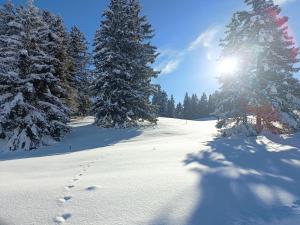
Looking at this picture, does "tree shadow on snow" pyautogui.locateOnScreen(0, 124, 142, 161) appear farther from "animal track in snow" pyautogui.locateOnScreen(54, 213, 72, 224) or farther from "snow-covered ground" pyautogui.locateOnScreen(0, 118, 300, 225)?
"animal track in snow" pyautogui.locateOnScreen(54, 213, 72, 224)

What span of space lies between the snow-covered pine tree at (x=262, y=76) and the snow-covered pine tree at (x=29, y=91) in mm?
12078

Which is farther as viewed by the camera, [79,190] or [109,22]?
[109,22]

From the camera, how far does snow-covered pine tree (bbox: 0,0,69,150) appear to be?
1953cm

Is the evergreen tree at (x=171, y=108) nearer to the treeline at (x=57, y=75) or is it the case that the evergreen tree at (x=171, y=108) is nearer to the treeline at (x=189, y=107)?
the treeline at (x=189, y=107)

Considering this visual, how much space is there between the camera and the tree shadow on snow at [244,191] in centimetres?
439

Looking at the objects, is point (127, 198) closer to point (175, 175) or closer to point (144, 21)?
point (175, 175)

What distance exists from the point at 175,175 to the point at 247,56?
50.6ft

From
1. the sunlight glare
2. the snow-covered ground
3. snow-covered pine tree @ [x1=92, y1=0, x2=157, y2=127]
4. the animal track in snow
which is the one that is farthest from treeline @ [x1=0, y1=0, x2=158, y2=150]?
the animal track in snow

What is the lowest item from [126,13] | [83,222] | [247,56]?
[83,222]

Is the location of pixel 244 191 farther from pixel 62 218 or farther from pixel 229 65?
pixel 229 65

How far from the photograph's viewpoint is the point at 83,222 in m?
4.21

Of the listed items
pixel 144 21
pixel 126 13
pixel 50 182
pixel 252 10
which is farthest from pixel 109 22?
pixel 50 182

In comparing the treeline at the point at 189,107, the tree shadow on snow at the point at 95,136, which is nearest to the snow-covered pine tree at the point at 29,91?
the tree shadow on snow at the point at 95,136

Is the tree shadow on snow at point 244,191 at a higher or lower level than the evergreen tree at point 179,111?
Answer: lower
